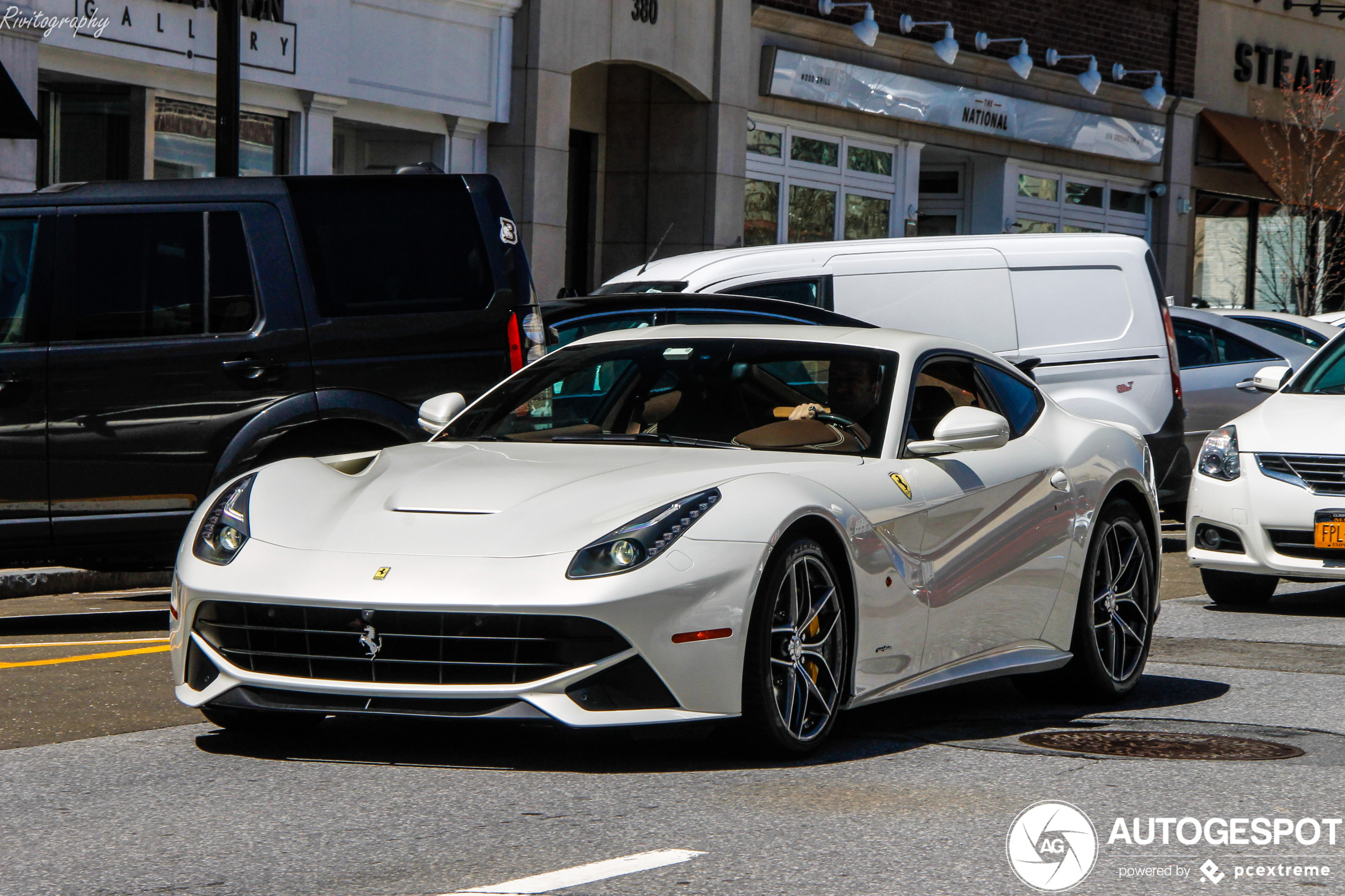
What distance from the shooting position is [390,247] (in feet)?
30.5

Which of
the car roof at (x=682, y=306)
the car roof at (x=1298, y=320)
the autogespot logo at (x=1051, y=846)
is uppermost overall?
the car roof at (x=1298, y=320)

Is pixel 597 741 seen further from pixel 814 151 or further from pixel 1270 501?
pixel 814 151

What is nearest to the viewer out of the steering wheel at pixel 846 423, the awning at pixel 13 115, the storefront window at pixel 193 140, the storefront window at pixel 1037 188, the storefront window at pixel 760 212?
the steering wheel at pixel 846 423

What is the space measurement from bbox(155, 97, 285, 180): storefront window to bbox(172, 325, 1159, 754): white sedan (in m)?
11.1

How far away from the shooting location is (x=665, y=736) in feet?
21.1

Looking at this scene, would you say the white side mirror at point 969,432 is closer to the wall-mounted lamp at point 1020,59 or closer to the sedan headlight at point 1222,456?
the sedan headlight at point 1222,456

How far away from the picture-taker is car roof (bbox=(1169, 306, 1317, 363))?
1569 centimetres

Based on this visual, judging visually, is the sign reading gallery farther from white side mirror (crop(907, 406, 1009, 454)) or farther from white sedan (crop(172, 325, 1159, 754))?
white side mirror (crop(907, 406, 1009, 454))

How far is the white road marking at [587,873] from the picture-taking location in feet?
14.9

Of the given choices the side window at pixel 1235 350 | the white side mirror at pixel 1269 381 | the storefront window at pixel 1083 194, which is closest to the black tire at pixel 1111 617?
the white side mirror at pixel 1269 381

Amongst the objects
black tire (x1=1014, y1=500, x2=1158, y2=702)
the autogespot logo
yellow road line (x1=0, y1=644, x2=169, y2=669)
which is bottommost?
yellow road line (x1=0, y1=644, x2=169, y2=669)

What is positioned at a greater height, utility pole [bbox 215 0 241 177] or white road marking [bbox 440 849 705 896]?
utility pole [bbox 215 0 241 177]

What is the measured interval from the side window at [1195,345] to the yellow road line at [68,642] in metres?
9.05

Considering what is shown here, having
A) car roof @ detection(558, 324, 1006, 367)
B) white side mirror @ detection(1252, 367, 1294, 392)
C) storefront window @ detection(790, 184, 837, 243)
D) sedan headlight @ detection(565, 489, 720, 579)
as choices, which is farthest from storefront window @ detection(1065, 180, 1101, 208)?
sedan headlight @ detection(565, 489, 720, 579)
